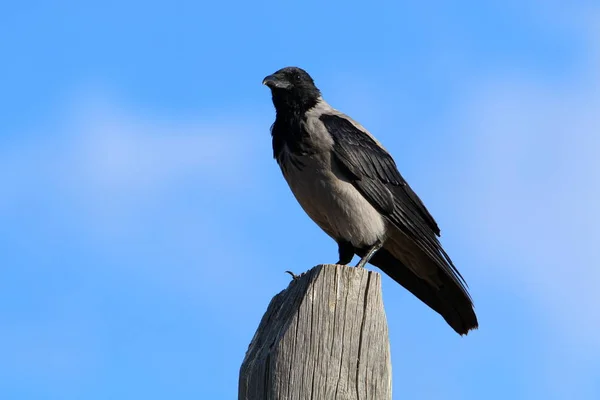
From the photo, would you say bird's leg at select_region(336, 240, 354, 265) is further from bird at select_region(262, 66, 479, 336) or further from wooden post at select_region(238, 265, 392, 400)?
wooden post at select_region(238, 265, 392, 400)

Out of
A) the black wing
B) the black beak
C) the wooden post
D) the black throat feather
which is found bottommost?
the wooden post

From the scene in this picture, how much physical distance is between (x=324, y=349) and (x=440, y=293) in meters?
3.44

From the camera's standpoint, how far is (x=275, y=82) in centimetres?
687

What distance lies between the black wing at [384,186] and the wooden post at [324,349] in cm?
302

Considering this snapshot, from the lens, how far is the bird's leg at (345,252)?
21.7ft

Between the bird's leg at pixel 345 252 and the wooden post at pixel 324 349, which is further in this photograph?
the bird's leg at pixel 345 252

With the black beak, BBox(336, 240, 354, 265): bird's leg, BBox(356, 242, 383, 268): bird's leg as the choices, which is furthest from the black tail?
the black beak

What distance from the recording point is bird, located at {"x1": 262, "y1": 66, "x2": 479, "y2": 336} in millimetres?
6273

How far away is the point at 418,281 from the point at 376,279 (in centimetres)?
321

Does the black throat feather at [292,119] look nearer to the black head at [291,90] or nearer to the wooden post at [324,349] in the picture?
the black head at [291,90]

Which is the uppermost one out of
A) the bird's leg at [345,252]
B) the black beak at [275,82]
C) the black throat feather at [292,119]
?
the black beak at [275,82]

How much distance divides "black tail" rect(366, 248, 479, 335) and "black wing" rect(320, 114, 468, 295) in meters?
0.12

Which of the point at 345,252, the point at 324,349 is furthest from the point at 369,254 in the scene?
the point at 324,349

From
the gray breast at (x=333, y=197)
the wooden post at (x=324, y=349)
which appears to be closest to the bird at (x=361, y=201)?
the gray breast at (x=333, y=197)
